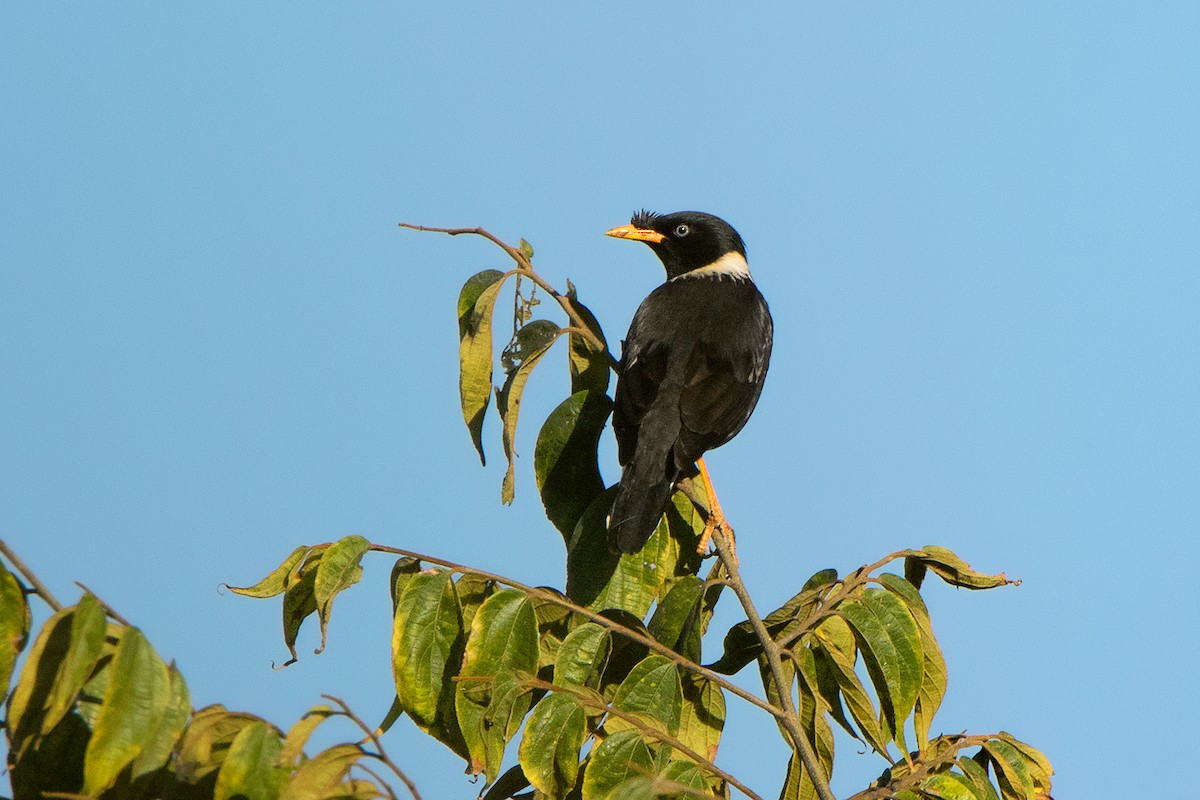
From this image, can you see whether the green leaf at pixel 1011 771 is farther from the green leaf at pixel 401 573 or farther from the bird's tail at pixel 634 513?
the green leaf at pixel 401 573

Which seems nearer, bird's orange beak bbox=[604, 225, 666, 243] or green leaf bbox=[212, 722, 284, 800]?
green leaf bbox=[212, 722, 284, 800]

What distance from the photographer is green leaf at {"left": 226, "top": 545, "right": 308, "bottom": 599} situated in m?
3.17

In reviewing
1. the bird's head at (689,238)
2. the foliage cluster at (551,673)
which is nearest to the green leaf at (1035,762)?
the foliage cluster at (551,673)

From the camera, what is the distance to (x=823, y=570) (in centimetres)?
367

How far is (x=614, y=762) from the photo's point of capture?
2.78m

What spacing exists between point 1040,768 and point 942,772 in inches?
12.5

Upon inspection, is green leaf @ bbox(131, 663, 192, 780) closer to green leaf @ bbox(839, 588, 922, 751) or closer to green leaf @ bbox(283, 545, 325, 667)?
green leaf @ bbox(283, 545, 325, 667)

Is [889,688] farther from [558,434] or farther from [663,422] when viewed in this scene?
[663,422]

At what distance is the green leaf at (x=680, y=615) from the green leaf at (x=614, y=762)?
23.4 inches

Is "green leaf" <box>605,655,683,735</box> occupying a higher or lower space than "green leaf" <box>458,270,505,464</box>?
lower

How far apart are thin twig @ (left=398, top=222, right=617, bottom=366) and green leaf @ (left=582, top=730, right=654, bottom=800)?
1527mm

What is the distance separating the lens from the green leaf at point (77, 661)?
196 centimetres

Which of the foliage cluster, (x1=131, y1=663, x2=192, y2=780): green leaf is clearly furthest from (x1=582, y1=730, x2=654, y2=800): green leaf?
(x1=131, y1=663, x2=192, y2=780): green leaf

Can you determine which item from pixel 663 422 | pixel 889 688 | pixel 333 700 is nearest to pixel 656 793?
pixel 333 700
